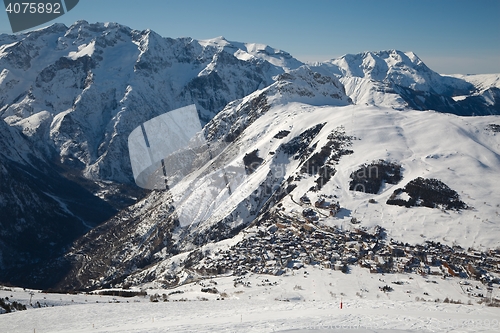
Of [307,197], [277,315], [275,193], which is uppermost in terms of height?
[275,193]

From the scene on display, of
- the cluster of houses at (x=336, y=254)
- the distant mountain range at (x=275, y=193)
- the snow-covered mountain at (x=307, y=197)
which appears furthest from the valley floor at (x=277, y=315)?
the distant mountain range at (x=275, y=193)

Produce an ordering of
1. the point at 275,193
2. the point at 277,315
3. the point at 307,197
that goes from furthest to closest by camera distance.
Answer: the point at 275,193 → the point at 307,197 → the point at 277,315

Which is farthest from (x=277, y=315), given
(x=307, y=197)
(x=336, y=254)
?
(x=307, y=197)

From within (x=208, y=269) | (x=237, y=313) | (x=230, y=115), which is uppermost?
(x=230, y=115)

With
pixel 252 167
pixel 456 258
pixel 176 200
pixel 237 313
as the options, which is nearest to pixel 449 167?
pixel 456 258

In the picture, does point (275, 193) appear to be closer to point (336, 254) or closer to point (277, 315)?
point (336, 254)

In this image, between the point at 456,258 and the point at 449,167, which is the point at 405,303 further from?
the point at 449,167

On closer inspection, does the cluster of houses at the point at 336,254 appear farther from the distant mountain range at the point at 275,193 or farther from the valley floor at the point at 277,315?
the valley floor at the point at 277,315

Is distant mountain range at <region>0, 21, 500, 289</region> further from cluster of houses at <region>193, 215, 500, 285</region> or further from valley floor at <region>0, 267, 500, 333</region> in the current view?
valley floor at <region>0, 267, 500, 333</region>
